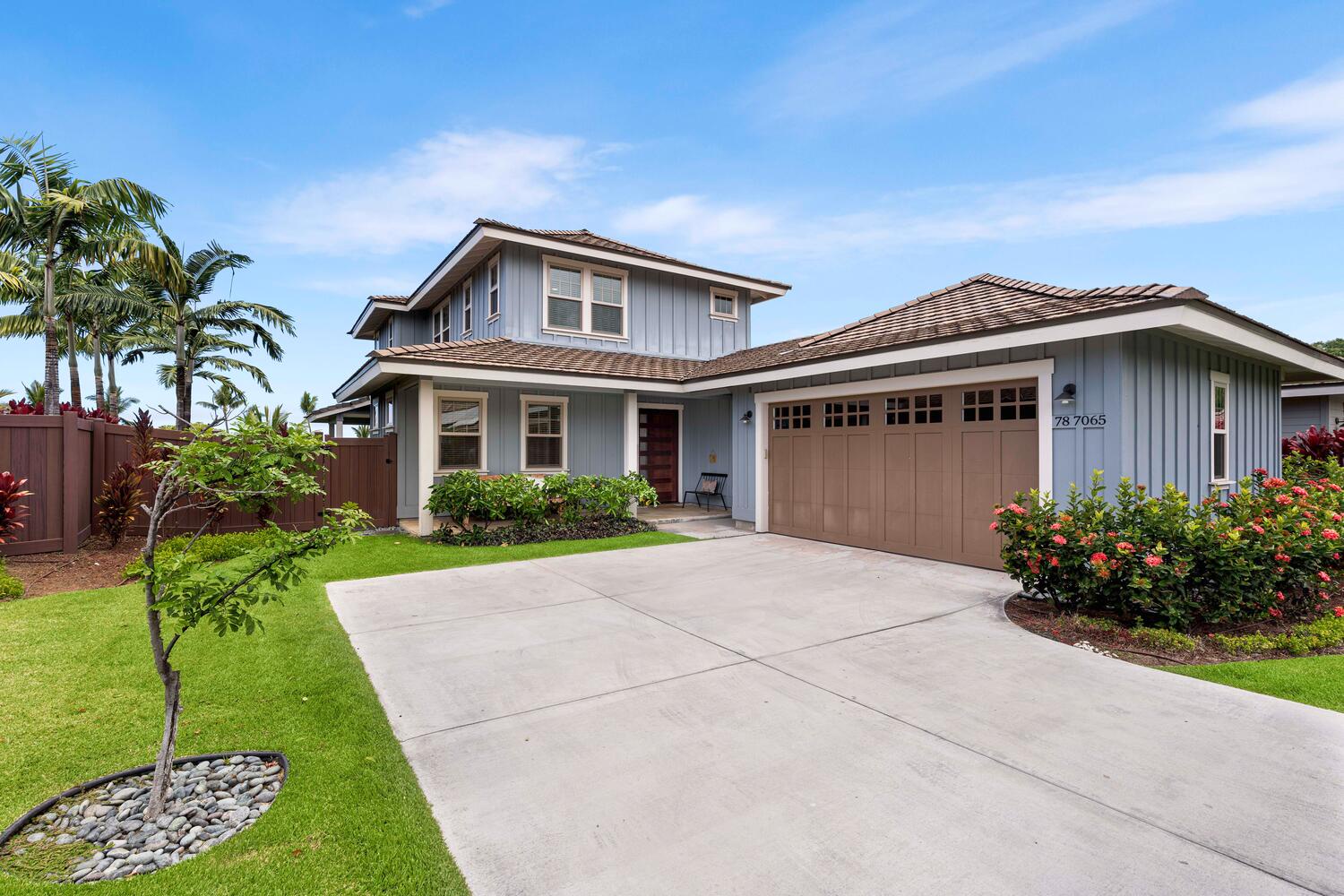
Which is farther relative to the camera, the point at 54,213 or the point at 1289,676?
the point at 54,213

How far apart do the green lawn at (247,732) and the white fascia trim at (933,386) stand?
6.84 m

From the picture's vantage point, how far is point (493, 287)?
490 inches

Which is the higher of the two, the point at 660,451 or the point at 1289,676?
the point at 660,451

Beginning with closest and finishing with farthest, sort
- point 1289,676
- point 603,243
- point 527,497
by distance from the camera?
point 1289,676
point 527,497
point 603,243

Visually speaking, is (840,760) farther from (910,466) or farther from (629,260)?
(629,260)

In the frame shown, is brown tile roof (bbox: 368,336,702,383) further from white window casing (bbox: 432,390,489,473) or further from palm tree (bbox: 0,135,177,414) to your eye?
palm tree (bbox: 0,135,177,414)

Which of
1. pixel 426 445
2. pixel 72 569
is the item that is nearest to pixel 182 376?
pixel 426 445

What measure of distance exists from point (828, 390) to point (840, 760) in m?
7.02

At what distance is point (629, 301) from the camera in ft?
44.0

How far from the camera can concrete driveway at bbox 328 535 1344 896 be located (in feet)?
7.15

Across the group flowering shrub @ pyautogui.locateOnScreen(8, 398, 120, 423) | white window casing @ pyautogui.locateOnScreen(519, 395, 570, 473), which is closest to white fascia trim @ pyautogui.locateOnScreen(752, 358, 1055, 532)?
white window casing @ pyautogui.locateOnScreen(519, 395, 570, 473)

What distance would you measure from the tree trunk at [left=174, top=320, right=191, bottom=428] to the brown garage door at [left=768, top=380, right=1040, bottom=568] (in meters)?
18.7

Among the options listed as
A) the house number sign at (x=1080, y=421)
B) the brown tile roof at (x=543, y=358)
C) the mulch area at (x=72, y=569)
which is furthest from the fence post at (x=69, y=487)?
the house number sign at (x=1080, y=421)

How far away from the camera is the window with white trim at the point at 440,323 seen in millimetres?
15172
